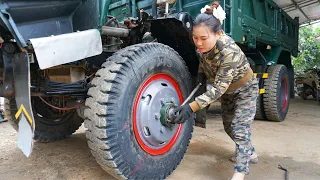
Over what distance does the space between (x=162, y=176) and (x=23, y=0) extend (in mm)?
1553

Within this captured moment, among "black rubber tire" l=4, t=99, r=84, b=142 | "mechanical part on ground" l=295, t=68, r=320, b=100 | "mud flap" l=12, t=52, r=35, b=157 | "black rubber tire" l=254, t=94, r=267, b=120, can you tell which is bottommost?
"mechanical part on ground" l=295, t=68, r=320, b=100

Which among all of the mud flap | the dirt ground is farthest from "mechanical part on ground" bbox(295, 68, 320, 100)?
the mud flap

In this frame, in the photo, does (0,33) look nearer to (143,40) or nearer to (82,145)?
(143,40)

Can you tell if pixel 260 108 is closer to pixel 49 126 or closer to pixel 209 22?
pixel 209 22

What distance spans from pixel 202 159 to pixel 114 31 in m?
1.55

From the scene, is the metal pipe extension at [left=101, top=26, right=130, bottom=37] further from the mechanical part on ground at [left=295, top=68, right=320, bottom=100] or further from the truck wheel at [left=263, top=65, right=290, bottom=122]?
the mechanical part on ground at [left=295, top=68, right=320, bottom=100]

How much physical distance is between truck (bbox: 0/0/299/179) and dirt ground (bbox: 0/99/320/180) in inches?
16.3

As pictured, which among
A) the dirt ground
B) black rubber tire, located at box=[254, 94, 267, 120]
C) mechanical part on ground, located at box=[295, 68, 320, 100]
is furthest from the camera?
mechanical part on ground, located at box=[295, 68, 320, 100]

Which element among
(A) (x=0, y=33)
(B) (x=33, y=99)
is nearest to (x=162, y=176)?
(A) (x=0, y=33)

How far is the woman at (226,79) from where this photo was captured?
202 centimetres

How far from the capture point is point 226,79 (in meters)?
2.05

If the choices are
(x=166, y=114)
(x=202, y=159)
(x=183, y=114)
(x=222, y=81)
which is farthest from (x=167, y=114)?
(x=202, y=159)

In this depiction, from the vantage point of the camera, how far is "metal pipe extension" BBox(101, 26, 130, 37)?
7.13 feet

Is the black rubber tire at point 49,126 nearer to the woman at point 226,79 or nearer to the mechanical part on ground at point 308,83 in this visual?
the woman at point 226,79
